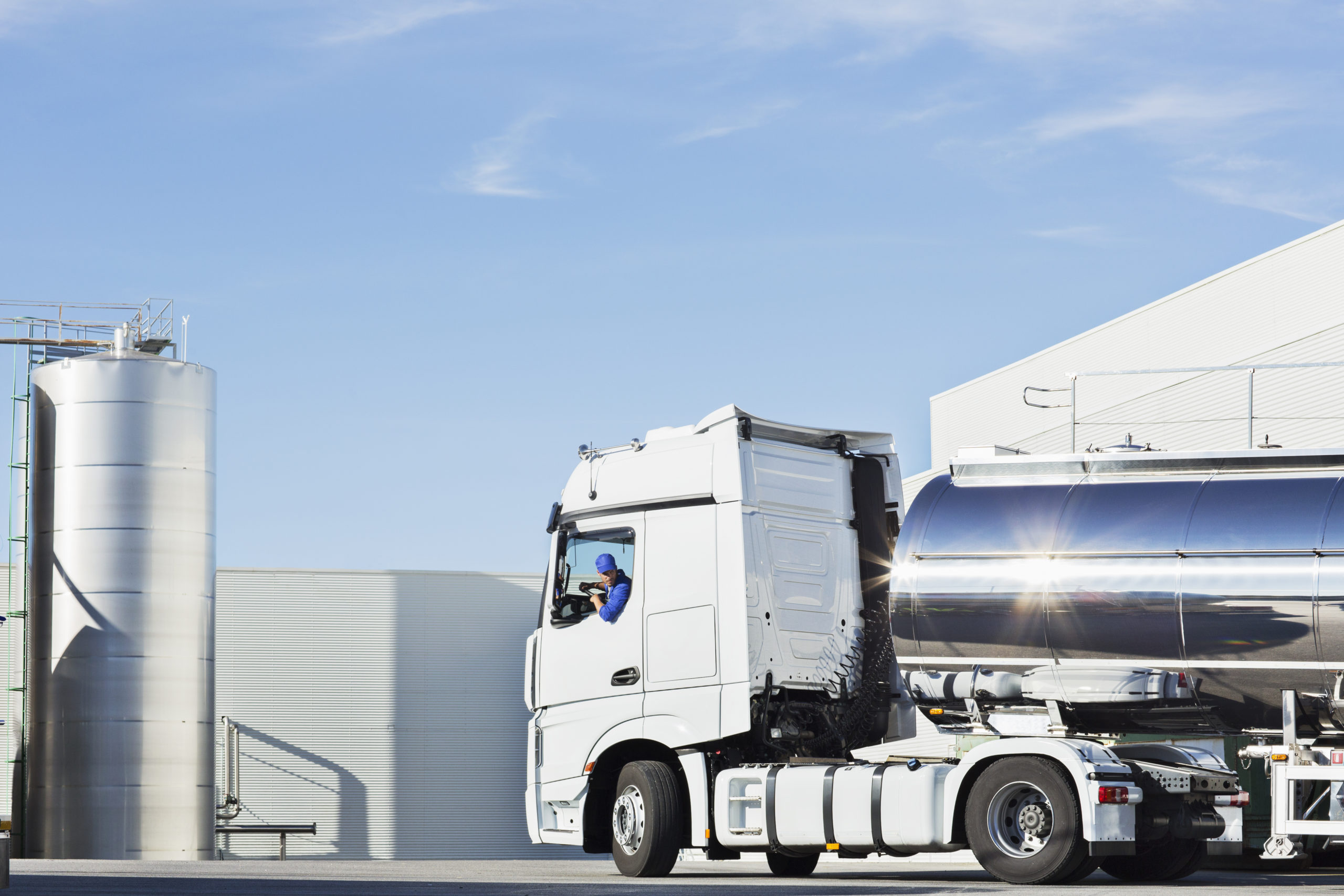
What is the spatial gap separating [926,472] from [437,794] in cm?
1383

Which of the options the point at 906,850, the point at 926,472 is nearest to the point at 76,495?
the point at 926,472

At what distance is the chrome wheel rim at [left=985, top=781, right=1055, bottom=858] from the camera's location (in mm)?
13781

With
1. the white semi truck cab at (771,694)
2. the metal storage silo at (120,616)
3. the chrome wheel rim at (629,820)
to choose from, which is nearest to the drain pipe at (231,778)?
the metal storage silo at (120,616)

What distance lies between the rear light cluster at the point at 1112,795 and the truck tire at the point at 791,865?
4619 millimetres

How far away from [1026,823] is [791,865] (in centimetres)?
412

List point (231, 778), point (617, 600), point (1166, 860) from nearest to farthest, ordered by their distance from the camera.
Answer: point (1166, 860) < point (617, 600) < point (231, 778)

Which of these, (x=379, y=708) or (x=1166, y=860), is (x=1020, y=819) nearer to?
(x=1166, y=860)

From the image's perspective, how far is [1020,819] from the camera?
13898 millimetres

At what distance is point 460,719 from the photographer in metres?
39.1

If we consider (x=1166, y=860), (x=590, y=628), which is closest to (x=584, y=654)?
(x=590, y=628)

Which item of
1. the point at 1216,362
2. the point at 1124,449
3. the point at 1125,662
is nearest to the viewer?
the point at 1125,662

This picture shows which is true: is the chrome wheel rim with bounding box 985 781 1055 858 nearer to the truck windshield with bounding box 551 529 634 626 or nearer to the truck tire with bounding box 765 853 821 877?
the truck tire with bounding box 765 853 821 877

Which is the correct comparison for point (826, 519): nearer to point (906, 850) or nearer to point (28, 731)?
point (906, 850)

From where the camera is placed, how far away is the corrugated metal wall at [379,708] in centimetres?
3791
